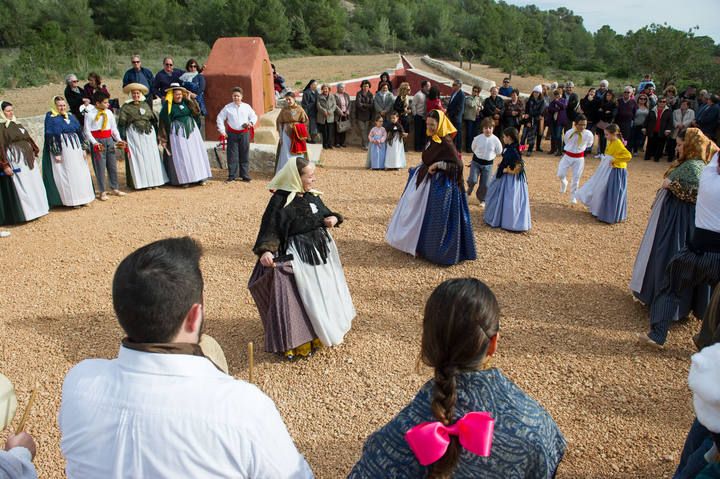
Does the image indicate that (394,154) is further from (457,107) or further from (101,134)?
(101,134)

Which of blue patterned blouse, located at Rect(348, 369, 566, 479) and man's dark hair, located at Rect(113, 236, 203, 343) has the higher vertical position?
man's dark hair, located at Rect(113, 236, 203, 343)

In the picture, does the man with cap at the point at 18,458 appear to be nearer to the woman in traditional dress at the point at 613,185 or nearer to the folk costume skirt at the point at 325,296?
the folk costume skirt at the point at 325,296

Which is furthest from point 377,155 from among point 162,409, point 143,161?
point 162,409

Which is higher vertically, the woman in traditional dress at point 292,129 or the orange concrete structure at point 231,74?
the orange concrete structure at point 231,74

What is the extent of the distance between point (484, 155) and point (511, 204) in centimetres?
116

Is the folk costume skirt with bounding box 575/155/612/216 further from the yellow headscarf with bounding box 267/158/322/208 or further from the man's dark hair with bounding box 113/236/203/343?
the man's dark hair with bounding box 113/236/203/343

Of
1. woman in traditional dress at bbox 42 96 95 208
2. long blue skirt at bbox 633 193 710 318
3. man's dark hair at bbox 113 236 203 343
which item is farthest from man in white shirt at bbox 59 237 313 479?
woman in traditional dress at bbox 42 96 95 208

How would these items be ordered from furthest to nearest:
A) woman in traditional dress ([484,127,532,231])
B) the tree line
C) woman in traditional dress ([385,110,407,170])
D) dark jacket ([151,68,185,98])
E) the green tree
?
1. the green tree
2. the tree line
3. dark jacket ([151,68,185,98])
4. woman in traditional dress ([385,110,407,170])
5. woman in traditional dress ([484,127,532,231])

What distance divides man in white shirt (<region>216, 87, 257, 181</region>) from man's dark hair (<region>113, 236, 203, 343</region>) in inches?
326

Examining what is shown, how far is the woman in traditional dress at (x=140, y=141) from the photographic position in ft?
28.9

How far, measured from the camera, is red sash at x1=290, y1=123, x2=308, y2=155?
9.13 m

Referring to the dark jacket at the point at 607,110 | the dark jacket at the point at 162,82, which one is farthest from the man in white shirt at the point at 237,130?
the dark jacket at the point at 607,110

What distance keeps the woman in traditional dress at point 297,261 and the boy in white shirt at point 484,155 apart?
14.2 ft

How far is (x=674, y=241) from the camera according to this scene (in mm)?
4875
